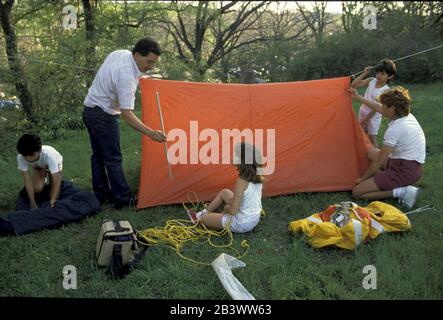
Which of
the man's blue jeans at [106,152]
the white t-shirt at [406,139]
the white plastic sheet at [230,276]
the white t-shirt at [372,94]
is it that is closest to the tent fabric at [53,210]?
the man's blue jeans at [106,152]

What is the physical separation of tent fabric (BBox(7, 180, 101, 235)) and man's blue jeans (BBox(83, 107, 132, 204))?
0.77 ft

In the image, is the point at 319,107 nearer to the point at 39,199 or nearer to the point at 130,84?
the point at 130,84

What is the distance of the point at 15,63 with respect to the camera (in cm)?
623

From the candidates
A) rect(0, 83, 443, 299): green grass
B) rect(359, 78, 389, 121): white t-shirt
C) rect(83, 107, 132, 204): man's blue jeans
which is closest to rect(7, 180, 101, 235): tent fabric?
rect(0, 83, 443, 299): green grass

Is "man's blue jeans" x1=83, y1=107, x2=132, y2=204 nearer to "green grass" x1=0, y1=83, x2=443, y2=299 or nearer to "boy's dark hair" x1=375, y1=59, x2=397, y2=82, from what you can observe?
"green grass" x1=0, y1=83, x2=443, y2=299

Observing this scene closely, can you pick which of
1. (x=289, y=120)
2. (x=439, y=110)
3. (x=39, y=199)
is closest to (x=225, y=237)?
(x=289, y=120)

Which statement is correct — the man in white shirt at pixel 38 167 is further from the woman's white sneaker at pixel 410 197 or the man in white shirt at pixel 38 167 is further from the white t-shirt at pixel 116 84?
the woman's white sneaker at pixel 410 197

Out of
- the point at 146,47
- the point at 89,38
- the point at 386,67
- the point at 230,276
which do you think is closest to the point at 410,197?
the point at 386,67

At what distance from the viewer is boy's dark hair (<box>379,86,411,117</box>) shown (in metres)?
3.96

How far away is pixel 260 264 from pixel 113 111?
2.00 metres

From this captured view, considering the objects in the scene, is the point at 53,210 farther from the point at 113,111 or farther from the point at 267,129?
the point at 267,129

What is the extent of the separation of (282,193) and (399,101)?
1.39m

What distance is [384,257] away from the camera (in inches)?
121

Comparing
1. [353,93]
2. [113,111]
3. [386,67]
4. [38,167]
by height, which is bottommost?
[38,167]
